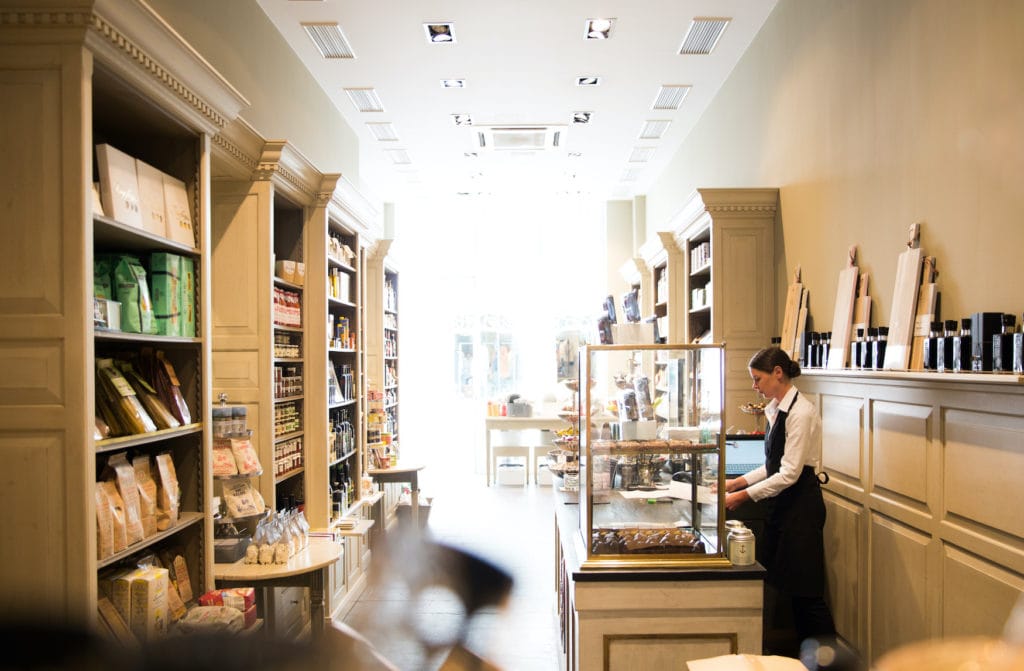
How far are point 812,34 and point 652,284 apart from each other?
160 inches

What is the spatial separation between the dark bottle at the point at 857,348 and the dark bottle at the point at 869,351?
5 centimetres

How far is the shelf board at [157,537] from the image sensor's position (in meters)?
2.08

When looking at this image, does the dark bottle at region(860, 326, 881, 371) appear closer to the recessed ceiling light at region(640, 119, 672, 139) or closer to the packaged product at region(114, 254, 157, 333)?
the packaged product at region(114, 254, 157, 333)

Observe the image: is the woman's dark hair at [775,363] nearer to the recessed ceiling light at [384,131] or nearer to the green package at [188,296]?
the green package at [188,296]

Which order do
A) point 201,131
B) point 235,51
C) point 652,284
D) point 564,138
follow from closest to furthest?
point 201,131 → point 235,51 → point 564,138 → point 652,284

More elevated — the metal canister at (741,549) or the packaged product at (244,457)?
the packaged product at (244,457)

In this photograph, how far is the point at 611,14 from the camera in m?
4.66

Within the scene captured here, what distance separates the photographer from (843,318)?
11.5ft

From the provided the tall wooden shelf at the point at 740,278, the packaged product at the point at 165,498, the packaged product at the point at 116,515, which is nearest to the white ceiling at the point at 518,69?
the tall wooden shelf at the point at 740,278

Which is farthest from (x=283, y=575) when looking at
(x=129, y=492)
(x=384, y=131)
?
(x=384, y=131)

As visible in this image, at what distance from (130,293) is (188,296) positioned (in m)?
0.33

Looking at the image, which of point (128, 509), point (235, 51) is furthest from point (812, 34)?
point (128, 509)

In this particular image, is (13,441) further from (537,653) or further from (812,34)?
(812,34)

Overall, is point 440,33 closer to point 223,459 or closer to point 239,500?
point 223,459
